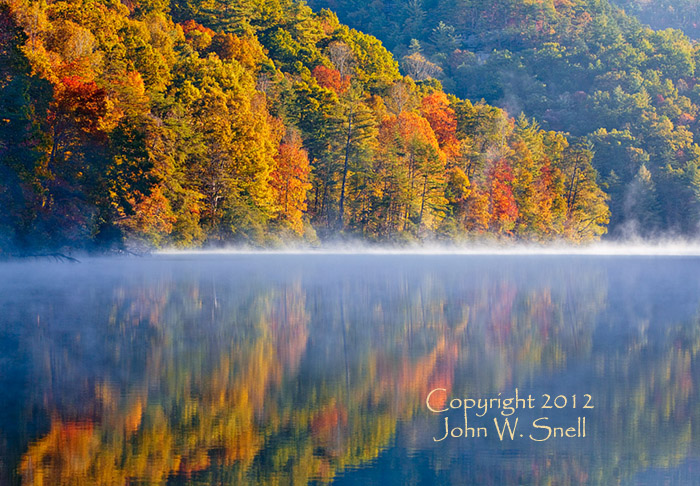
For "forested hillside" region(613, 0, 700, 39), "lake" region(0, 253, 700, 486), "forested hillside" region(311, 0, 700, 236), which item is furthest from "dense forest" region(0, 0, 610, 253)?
"forested hillside" region(613, 0, 700, 39)

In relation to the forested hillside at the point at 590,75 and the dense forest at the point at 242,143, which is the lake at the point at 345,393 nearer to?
the dense forest at the point at 242,143

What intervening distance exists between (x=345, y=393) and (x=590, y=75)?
373ft

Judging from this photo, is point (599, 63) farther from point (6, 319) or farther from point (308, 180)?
point (6, 319)

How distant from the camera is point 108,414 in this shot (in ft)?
30.7

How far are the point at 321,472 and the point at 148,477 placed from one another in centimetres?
149

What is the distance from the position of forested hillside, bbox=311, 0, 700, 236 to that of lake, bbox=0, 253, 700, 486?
80433 mm

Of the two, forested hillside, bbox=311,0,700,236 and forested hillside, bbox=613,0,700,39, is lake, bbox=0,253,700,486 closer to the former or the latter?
forested hillside, bbox=311,0,700,236

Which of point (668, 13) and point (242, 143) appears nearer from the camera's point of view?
point (242, 143)

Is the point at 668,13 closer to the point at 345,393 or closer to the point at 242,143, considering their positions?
the point at 242,143

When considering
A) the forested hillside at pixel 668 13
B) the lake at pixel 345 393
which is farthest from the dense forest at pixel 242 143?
the forested hillside at pixel 668 13

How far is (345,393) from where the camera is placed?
34.6 ft

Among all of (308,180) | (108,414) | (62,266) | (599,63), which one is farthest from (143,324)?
(599,63)

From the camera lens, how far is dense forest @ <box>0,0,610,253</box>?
4106 cm

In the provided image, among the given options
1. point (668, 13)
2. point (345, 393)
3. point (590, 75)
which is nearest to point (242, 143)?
point (345, 393)
